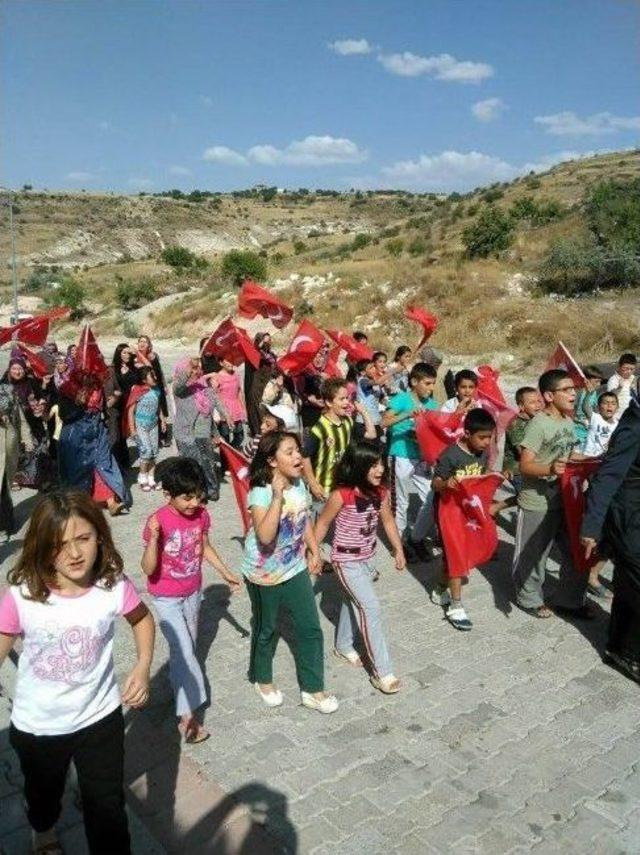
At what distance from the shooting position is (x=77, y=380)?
7305mm

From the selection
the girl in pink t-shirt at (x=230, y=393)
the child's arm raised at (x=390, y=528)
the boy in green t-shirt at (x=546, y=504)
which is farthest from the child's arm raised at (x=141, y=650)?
the girl in pink t-shirt at (x=230, y=393)

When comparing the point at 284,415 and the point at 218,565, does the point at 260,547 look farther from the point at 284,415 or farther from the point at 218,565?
the point at 284,415

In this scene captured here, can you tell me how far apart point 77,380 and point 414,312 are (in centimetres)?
399

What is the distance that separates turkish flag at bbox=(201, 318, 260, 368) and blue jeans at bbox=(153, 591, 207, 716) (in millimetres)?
5272

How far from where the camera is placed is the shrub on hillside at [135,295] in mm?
43688

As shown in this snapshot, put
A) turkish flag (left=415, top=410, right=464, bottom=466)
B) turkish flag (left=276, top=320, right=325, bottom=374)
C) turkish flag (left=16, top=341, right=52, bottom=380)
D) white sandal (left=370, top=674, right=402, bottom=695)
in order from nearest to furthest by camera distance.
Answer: white sandal (left=370, top=674, right=402, bottom=695) → turkish flag (left=415, top=410, right=464, bottom=466) → turkish flag (left=16, top=341, right=52, bottom=380) → turkish flag (left=276, top=320, right=325, bottom=374)

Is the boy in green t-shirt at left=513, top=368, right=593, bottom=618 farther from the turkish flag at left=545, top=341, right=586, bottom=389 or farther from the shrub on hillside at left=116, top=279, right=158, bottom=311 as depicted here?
the shrub on hillside at left=116, top=279, right=158, bottom=311

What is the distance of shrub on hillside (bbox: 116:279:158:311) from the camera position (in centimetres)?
4369

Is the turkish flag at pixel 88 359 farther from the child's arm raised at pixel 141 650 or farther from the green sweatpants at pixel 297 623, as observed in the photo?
the child's arm raised at pixel 141 650

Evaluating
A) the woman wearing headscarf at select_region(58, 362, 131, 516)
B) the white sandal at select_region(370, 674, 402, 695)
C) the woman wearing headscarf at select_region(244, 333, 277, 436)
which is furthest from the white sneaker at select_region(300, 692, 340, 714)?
the woman wearing headscarf at select_region(244, 333, 277, 436)

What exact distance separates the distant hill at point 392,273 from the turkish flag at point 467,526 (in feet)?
54.0

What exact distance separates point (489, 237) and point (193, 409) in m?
27.0

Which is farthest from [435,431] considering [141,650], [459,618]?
[141,650]

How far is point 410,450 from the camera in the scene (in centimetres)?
654
